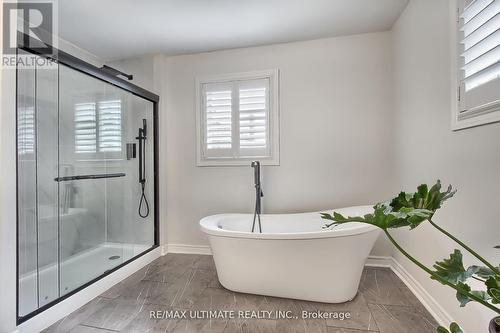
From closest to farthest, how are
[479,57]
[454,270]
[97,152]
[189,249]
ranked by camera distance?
[454,270], [479,57], [97,152], [189,249]

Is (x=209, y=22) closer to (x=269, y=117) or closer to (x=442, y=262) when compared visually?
(x=269, y=117)

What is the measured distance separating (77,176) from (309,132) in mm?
2409

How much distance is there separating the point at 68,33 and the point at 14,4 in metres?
1.20

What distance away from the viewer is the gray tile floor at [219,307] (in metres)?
1.58

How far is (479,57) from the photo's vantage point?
1.19 metres

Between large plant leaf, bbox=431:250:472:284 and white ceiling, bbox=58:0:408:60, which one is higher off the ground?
white ceiling, bbox=58:0:408:60

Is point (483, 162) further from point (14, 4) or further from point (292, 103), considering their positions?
point (14, 4)

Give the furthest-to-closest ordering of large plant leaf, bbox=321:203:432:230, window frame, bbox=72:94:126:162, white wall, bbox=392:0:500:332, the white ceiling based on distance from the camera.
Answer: window frame, bbox=72:94:126:162 < the white ceiling < white wall, bbox=392:0:500:332 < large plant leaf, bbox=321:203:432:230

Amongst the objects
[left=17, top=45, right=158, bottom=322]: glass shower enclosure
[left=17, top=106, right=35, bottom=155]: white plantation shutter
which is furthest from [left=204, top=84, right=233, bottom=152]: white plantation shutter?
[left=17, top=106, right=35, bottom=155]: white plantation shutter

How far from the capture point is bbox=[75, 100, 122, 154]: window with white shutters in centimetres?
240

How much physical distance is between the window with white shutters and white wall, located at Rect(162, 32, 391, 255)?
634 mm

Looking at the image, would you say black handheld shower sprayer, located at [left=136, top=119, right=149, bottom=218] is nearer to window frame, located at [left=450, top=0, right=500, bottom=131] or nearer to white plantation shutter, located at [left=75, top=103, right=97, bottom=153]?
white plantation shutter, located at [left=75, top=103, right=97, bottom=153]

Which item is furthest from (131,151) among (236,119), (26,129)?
(236,119)

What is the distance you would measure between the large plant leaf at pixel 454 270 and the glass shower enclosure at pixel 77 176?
2209 mm
